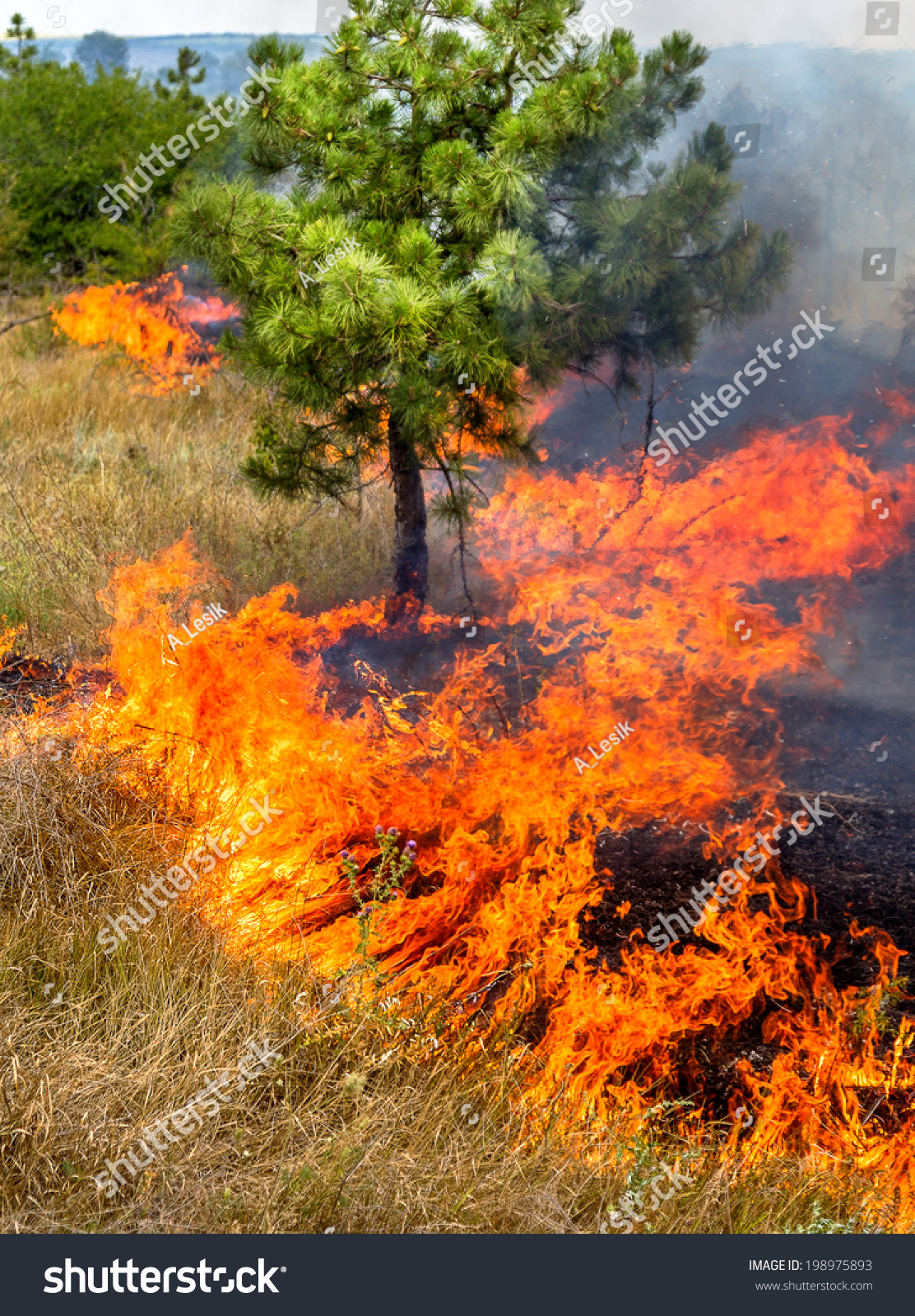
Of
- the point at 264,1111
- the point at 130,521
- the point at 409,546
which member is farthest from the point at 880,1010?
the point at 130,521

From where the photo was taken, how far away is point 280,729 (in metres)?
4.41

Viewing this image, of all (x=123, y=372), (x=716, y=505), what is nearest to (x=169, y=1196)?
(x=716, y=505)

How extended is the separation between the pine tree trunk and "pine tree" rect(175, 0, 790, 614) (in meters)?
0.69

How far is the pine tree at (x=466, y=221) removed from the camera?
4.37m

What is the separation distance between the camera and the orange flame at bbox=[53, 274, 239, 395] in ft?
34.2

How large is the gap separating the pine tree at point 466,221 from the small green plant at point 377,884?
2037 mm

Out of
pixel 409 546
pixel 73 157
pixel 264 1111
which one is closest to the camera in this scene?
pixel 264 1111

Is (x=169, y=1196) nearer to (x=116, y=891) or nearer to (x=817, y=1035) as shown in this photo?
(x=116, y=891)

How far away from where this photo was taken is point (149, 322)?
1099 cm

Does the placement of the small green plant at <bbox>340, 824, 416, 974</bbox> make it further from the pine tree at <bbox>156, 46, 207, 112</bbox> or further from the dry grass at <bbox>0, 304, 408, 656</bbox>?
the pine tree at <bbox>156, 46, 207, 112</bbox>

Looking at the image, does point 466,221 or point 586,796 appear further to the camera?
point 466,221

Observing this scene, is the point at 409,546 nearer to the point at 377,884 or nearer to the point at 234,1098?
the point at 377,884

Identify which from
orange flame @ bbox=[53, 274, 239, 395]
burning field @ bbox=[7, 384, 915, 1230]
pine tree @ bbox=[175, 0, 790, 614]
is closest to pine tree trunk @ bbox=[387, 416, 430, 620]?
burning field @ bbox=[7, 384, 915, 1230]

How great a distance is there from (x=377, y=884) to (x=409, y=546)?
2961mm
